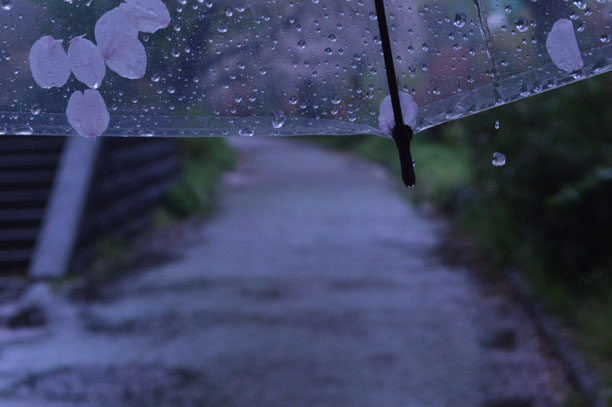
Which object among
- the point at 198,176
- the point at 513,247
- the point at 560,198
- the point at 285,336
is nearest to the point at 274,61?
Answer: the point at 560,198

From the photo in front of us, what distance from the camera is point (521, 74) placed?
152 cm

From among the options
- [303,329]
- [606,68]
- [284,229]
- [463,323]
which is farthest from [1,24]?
[284,229]

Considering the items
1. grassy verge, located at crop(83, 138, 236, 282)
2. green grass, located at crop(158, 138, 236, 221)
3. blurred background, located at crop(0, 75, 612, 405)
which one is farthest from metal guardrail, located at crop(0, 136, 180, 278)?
green grass, located at crop(158, 138, 236, 221)

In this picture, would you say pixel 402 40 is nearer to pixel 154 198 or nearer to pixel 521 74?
pixel 521 74

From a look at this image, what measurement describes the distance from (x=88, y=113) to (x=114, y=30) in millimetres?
174

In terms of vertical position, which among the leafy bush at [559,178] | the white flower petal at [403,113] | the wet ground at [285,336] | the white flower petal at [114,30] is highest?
the white flower petal at [114,30]

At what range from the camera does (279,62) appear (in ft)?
5.06

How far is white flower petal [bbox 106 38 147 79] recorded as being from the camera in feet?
4.77

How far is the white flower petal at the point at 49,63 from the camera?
4.72 ft

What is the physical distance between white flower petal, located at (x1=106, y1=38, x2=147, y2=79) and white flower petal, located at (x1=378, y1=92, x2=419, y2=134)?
0.49 metres

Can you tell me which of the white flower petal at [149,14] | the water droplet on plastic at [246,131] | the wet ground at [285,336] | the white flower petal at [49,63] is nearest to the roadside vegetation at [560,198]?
the wet ground at [285,336]

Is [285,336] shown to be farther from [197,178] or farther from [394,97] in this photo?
[197,178]

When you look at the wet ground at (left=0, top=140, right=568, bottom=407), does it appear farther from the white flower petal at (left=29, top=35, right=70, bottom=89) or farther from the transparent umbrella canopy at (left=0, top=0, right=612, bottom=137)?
the white flower petal at (left=29, top=35, right=70, bottom=89)

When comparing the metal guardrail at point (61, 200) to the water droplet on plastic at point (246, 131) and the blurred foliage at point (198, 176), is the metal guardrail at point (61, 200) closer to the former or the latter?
the blurred foliage at point (198, 176)
